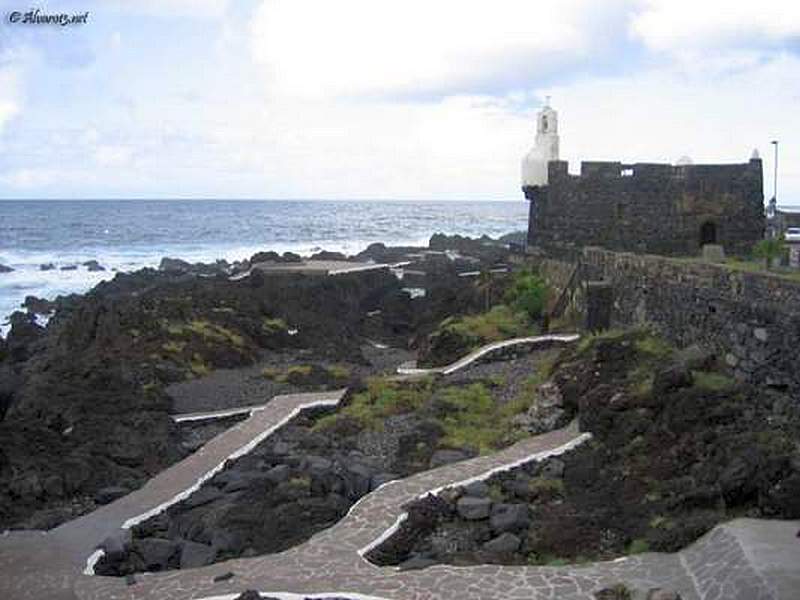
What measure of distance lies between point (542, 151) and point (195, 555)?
20703 mm

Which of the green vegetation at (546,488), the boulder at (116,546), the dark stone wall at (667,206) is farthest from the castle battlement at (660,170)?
the boulder at (116,546)

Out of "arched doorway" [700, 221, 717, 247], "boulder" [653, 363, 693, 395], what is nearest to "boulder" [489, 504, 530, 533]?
"boulder" [653, 363, 693, 395]

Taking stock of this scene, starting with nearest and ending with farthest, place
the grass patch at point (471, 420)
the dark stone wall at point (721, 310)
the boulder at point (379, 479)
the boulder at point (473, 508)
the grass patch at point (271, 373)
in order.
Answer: the boulder at point (473, 508)
the dark stone wall at point (721, 310)
the boulder at point (379, 479)
the grass patch at point (471, 420)
the grass patch at point (271, 373)

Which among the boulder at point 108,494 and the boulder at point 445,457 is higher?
the boulder at point 445,457

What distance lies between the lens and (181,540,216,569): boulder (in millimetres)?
12141

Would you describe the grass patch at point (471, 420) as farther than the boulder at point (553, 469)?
Yes

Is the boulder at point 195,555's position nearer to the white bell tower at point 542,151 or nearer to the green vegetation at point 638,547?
the green vegetation at point 638,547

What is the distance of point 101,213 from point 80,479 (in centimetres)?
13841

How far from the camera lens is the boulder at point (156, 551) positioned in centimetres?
1245

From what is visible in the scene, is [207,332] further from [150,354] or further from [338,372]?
[338,372]

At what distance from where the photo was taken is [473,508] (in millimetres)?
12758

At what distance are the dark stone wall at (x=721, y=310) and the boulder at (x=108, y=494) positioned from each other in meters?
9.93

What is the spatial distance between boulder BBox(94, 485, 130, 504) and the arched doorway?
17642 millimetres

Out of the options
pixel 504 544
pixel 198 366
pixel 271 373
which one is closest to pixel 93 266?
pixel 198 366
